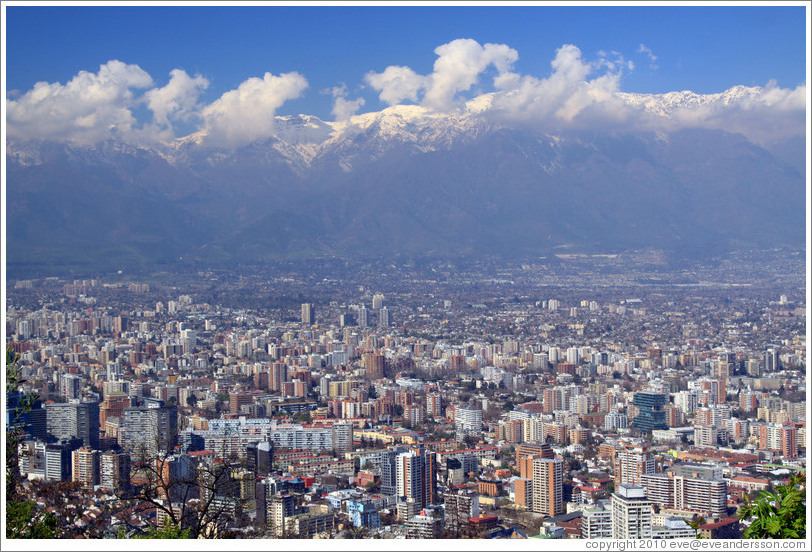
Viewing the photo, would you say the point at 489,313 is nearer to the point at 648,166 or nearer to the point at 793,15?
the point at 648,166

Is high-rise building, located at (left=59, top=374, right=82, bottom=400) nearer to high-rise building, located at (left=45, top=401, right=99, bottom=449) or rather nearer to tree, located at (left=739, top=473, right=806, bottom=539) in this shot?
high-rise building, located at (left=45, top=401, right=99, bottom=449)

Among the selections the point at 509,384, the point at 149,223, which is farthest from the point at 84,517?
the point at 149,223

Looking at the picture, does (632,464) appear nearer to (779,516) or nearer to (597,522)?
(597,522)

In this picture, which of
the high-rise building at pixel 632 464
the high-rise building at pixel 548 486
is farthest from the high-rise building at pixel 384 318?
the high-rise building at pixel 548 486

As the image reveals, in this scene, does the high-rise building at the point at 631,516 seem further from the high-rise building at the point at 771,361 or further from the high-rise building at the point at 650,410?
the high-rise building at the point at 771,361

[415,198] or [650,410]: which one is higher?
[415,198]

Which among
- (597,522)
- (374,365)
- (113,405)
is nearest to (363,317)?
(374,365)

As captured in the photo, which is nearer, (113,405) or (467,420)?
(113,405)
